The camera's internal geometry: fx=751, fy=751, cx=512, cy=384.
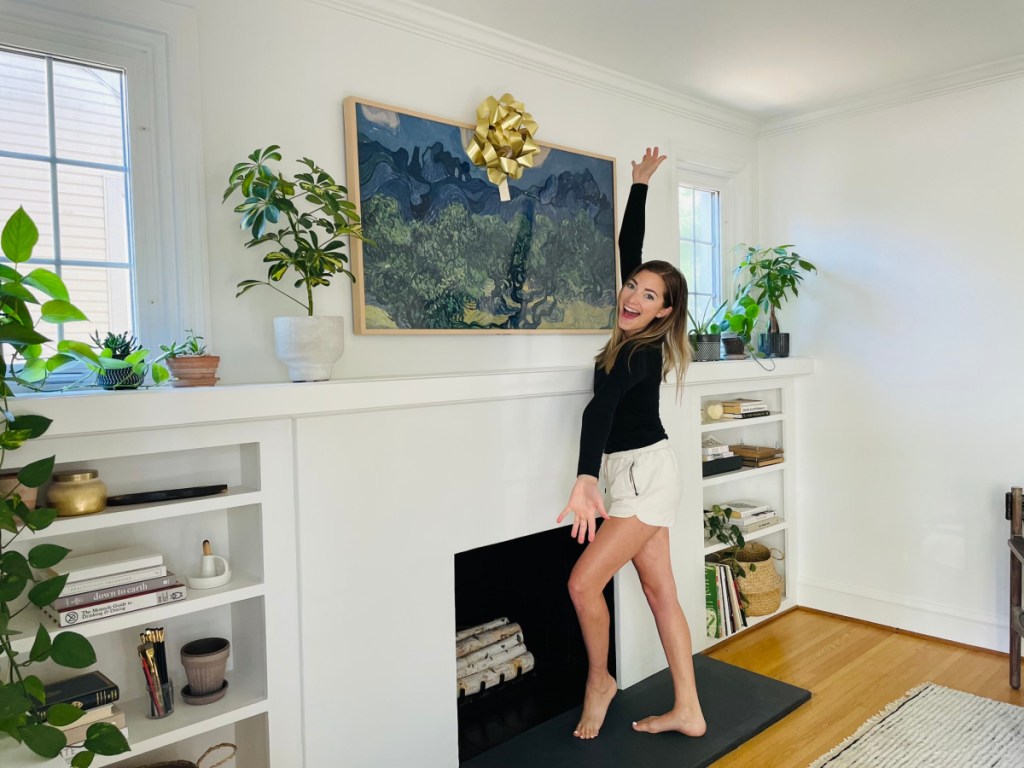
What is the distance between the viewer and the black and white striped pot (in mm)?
3400

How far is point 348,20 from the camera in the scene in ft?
8.00

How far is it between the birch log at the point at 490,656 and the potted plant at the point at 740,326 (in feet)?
5.54

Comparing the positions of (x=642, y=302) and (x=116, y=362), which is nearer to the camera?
(x=116, y=362)

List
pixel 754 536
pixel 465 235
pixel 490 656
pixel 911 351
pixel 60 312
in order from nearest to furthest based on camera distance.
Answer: pixel 60 312 < pixel 465 235 < pixel 490 656 < pixel 911 351 < pixel 754 536

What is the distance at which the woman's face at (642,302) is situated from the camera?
236 cm

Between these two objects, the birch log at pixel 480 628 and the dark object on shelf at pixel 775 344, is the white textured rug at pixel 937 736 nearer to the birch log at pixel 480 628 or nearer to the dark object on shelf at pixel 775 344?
the birch log at pixel 480 628

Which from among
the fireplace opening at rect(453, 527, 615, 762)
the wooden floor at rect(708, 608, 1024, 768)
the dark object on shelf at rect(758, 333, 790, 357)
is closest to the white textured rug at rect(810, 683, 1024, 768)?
the wooden floor at rect(708, 608, 1024, 768)

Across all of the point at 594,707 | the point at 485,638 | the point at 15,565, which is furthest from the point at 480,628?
the point at 15,565

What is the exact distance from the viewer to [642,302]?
2359mm

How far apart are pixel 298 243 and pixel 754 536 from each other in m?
2.58

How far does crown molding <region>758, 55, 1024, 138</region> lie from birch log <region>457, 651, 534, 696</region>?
294 centimetres

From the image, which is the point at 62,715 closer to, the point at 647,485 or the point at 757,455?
the point at 647,485

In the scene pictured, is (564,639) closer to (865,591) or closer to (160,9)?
(865,591)

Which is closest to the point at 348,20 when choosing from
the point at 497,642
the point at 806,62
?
the point at 806,62
